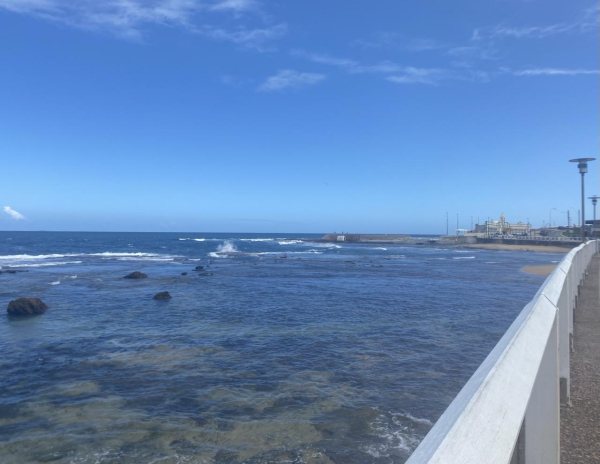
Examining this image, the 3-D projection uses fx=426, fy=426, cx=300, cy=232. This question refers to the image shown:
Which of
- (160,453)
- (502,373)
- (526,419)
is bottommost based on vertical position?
(160,453)

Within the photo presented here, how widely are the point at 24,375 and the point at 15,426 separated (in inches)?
109

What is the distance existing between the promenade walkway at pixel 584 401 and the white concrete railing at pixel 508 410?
140cm

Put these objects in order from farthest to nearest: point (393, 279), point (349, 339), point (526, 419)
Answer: point (393, 279) → point (349, 339) → point (526, 419)

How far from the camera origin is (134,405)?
7.69 meters

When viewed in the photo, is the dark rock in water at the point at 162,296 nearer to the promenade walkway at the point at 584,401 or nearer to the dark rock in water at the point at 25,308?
the dark rock in water at the point at 25,308

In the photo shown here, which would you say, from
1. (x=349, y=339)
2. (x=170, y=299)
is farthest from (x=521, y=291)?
(x=170, y=299)

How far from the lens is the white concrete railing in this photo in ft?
3.54

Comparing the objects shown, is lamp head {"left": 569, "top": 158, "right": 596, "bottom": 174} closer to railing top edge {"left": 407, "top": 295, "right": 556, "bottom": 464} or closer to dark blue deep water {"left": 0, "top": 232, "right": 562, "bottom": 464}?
Answer: dark blue deep water {"left": 0, "top": 232, "right": 562, "bottom": 464}

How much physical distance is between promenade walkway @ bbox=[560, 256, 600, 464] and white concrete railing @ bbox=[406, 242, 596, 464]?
4.61 ft

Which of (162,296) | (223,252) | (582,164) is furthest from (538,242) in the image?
(162,296)

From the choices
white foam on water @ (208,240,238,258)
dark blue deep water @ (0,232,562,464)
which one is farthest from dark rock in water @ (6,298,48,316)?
white foam on water @ (208,240,238,258)

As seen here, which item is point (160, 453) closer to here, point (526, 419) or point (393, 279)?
point (526, 419)

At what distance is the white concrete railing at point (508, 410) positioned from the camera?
1080mm

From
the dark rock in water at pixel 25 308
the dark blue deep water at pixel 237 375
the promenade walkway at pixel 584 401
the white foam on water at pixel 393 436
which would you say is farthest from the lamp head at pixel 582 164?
the dark rock in water at pixel 25 308
